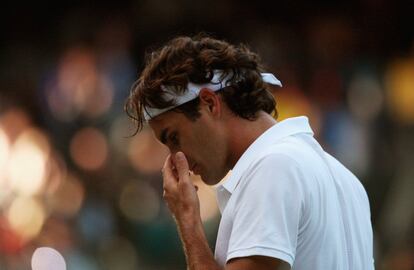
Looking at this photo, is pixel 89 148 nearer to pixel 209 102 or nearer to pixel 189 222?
pixel 209 102

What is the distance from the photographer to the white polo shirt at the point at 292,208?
2.24 m

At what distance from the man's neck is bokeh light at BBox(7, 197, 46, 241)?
387cm

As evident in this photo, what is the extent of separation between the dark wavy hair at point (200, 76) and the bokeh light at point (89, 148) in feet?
11.7

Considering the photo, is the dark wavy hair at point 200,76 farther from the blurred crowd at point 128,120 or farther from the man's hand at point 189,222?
the blurred crowd at point 128,120

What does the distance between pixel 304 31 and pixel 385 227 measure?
1.30 meters

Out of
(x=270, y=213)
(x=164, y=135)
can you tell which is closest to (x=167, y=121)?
(x=164, y=135)

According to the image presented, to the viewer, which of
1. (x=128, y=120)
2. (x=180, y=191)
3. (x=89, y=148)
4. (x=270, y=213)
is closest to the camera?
(x=270, y=213)

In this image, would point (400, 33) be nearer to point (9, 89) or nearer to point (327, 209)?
point (9, 89)

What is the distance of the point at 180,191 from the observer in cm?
248

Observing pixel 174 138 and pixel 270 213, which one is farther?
pixel 174 138

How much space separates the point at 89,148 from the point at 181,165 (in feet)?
12.5

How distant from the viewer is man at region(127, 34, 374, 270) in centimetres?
225

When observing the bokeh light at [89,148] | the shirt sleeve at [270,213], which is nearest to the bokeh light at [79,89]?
the bokeh light at [89,148]

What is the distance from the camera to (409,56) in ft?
19.3
